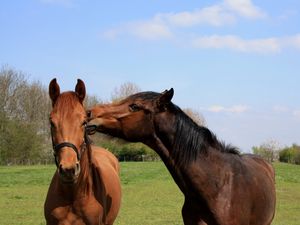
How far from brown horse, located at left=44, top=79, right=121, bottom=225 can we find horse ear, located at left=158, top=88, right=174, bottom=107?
30.4 inches

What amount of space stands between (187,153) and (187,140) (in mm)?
135

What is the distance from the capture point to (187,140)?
4.50 metres

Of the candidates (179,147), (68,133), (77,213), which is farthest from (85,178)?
(179,147)

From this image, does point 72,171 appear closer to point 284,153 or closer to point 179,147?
point 179,147

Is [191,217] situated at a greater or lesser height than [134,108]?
lesser

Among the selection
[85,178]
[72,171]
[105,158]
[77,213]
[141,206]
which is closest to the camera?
[72,171]

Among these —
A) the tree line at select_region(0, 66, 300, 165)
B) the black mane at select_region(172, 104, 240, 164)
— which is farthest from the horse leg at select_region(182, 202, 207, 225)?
the tree line at select_region(0, 66, 300, 165)

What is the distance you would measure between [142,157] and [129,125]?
55.6m

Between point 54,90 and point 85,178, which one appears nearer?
point 54,90

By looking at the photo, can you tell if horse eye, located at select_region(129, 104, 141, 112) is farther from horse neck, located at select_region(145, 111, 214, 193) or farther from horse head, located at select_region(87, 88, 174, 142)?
horse neck, located at select_region(145, 111, 214, 193)

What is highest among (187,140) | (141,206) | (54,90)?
(54,90)

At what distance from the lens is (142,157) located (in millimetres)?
59625

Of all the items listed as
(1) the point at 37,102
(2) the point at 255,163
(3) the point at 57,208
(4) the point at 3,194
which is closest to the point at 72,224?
(3) the point at 57,208

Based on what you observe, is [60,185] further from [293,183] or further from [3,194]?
[293,183]
